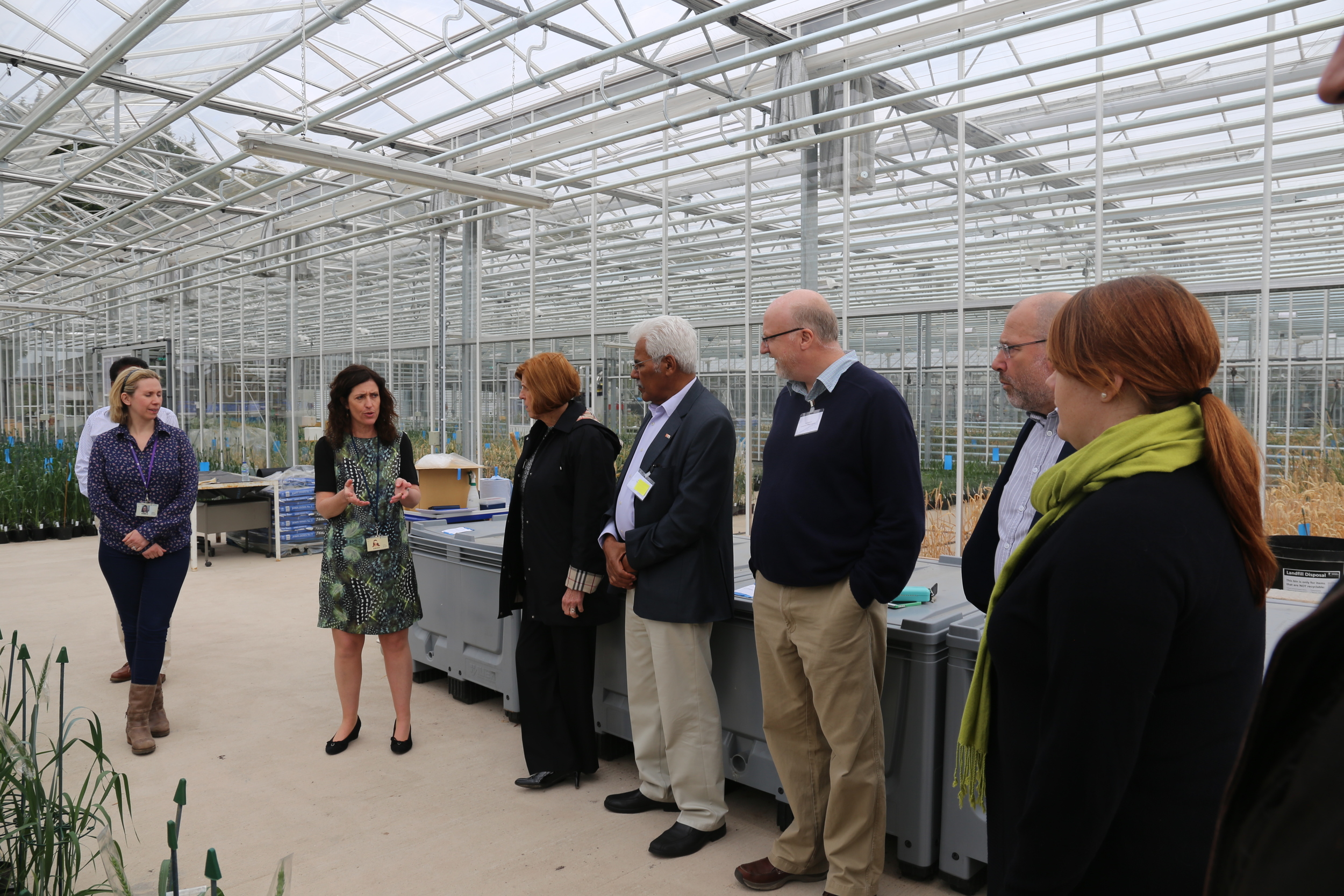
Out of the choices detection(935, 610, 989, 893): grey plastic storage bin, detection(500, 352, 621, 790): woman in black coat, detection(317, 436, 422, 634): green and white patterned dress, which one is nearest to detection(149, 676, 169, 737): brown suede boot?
detection(317, 436, 422, 634): green and white patterned dress

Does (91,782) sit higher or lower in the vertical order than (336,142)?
lower

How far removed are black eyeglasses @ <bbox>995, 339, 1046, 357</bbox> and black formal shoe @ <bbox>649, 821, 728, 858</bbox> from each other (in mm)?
1927

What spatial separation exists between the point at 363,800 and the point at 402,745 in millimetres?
476

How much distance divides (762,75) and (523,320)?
39.3 ft

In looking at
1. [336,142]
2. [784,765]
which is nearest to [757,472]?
[336,142]

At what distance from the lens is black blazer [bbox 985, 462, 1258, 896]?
1.15 metres

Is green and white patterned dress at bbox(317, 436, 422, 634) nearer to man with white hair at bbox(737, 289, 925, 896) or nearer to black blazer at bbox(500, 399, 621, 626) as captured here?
black blazer at bbox(500, 399, 621, 626)

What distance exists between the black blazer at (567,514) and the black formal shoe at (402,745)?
0.97 metres

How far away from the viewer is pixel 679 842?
2.98m

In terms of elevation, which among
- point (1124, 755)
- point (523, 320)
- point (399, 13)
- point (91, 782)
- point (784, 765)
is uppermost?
point (399, 13)

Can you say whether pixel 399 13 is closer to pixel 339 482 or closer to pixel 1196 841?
pixel 339 482

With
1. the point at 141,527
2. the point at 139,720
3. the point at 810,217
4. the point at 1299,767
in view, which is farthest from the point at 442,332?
the point at 1299,767

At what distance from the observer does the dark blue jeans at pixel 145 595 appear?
3.92 metres

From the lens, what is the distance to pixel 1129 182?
7.41 meters
